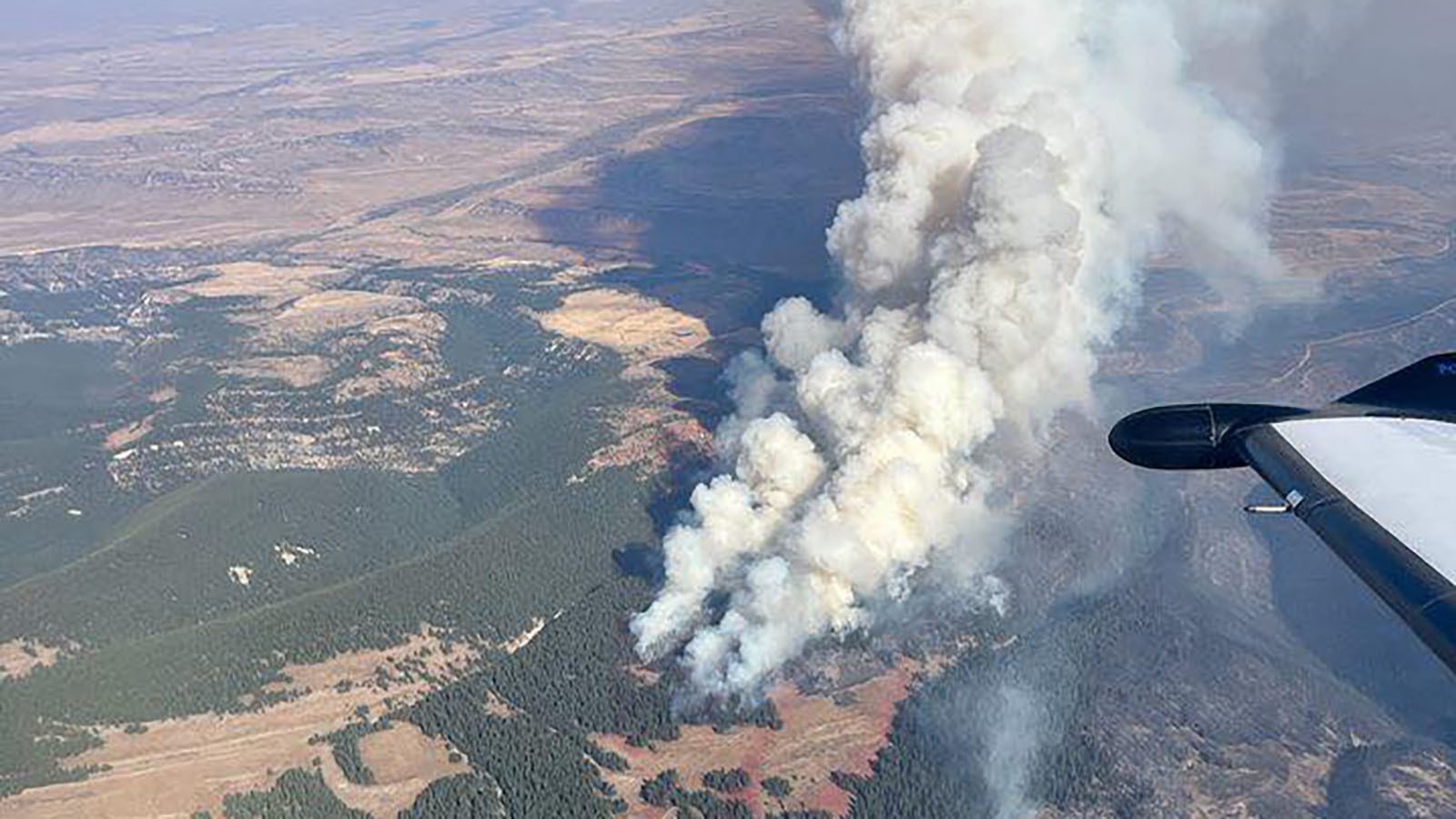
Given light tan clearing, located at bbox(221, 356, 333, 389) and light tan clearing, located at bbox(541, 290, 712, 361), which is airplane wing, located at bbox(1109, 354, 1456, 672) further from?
light tan clearing, located at bbox(221, 356, 333, 389)

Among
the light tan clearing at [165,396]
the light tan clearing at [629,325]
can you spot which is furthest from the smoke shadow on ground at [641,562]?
the light tan clearing at [165,396]

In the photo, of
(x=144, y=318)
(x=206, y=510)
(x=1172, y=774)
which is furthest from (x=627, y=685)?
(x=144, y=318)

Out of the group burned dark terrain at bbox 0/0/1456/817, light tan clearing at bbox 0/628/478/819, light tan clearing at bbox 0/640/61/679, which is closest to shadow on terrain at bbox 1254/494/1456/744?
burned dark terrain at bbox 0/0/1456/817

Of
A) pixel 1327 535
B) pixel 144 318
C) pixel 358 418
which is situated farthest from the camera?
pixel 144 318

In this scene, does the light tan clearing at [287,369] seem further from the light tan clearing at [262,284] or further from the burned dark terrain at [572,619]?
the light tan clearing at [262,284]

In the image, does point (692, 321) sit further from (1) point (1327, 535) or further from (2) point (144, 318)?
(1) point (1327, 535)
